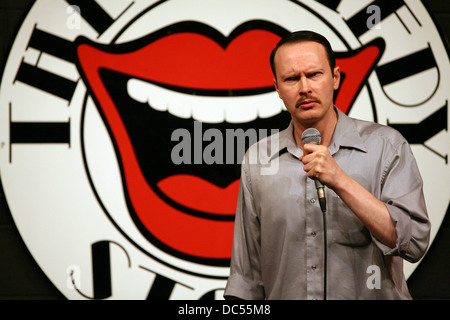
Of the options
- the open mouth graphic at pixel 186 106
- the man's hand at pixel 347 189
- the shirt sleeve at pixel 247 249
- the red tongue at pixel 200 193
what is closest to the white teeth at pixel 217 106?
the open mouth graphic at pixel 186 106

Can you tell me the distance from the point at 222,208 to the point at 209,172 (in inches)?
7.6

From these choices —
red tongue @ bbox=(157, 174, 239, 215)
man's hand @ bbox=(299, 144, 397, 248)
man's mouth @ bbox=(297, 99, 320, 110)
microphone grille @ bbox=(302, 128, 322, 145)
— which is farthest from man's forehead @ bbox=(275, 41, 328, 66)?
red tongue @ bbox=(157, 174, 239, 215)

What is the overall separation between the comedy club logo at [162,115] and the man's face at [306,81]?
813 mm

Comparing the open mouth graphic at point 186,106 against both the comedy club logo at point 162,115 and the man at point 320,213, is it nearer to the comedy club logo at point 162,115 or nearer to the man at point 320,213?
the comedy club logo at point 162,115

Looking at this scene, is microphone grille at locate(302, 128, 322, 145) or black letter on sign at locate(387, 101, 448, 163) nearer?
microphone grille at locate(302, 128, 322, 145)

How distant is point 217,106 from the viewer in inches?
89.6

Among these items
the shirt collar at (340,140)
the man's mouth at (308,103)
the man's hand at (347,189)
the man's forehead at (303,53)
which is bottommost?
the man's hand at (347,189)

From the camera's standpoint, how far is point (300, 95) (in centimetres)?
141

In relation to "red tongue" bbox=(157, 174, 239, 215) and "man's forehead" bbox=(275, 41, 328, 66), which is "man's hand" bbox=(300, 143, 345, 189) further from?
"red tongue" bbox=(157, 174, 239, 215)

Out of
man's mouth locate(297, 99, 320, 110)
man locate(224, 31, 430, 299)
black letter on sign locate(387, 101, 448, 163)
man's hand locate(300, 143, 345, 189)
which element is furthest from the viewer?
black letter on sign locate(387, 101, 448, 163)

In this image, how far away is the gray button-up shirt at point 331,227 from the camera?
1.32 m

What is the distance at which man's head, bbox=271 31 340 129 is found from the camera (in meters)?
1.41

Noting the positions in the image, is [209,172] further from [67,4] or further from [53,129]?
[67,4]

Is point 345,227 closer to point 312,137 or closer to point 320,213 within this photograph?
point 320,213
